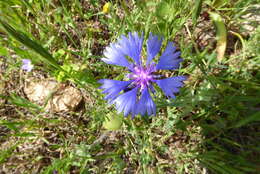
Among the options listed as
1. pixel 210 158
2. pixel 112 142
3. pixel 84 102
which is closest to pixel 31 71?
pixel 84 102

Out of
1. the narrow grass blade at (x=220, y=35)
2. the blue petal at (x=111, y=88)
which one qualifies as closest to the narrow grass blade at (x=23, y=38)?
the blue petal at (x=111, y=88)

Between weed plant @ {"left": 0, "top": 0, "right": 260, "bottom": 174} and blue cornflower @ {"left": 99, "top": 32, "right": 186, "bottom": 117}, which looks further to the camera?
weed plant @ {"left": 0, "top": 0, "right": 260, "bottom": 174}

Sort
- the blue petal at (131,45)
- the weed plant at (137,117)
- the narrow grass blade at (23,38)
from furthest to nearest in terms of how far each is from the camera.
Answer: the weed plant at (137,117) < the blue petal at (131,45) < the narrow grass blade at (23,38)

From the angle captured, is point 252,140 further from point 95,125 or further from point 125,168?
point 95,125

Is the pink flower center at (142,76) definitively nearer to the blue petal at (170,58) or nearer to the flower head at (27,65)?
the blue petal at (170,58)

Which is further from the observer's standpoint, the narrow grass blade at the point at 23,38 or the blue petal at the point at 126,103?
the blue petal at the point at 126,103

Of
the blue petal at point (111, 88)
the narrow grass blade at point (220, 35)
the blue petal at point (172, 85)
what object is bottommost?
the blue petal at point (172, 85)

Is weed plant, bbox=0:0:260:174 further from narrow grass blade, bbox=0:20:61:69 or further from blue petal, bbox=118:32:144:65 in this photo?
narrow grass blade, bbox=0:20:61:69

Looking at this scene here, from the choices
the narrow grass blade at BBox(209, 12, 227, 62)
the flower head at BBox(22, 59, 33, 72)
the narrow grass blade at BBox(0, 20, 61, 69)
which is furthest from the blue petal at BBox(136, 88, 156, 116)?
the flower head at BBox(22, 59, 33, 72)
